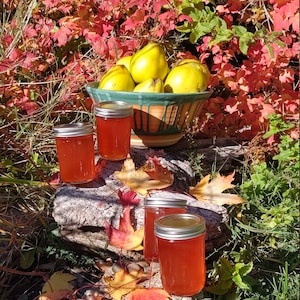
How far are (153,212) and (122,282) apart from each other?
21 centimetres

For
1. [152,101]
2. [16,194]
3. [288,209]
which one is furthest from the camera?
[16,194]

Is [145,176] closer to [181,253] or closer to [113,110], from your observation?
[113,110]

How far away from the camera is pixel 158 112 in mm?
1868

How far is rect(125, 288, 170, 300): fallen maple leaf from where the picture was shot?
1477 millimetres

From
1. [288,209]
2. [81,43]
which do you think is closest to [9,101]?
[81,43]

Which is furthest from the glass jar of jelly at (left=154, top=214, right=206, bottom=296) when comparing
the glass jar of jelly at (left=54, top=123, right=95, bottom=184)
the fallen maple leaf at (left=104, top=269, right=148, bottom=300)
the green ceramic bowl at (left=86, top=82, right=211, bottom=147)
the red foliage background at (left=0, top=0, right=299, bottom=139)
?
the red foliage background at (left=0, top=0, right=299, bottom=139)

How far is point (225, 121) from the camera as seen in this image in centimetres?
225

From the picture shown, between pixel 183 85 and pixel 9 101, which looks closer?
pixel 183 85

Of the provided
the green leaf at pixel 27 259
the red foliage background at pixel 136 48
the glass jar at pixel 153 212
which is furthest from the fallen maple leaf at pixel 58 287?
the red foliage background at pixel 136 48

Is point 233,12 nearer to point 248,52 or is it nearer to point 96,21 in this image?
point 248,52

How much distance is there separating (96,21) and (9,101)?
0.46m

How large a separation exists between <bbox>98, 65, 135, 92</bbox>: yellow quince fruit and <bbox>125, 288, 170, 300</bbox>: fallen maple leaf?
64cm

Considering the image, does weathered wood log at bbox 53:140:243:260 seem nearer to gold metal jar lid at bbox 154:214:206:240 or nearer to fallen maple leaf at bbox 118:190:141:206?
fallen maple leaf at bbox 118:190:141:206

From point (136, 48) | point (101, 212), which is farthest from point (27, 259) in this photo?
point (136, 48)
